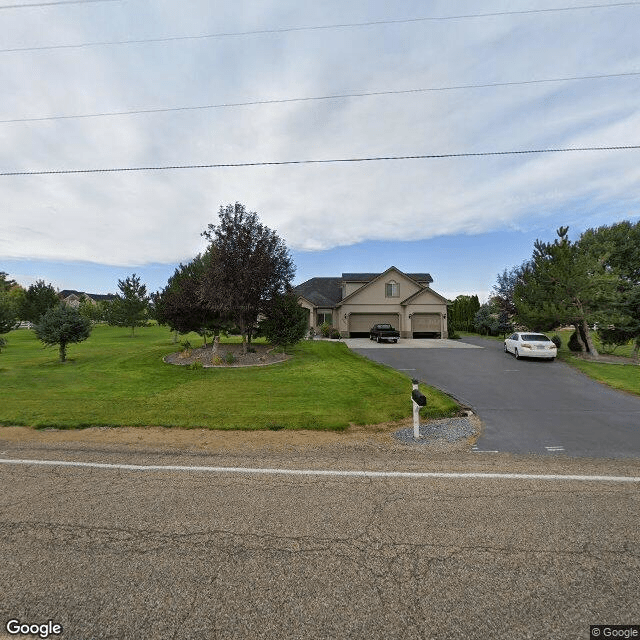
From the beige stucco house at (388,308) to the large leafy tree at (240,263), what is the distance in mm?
13727

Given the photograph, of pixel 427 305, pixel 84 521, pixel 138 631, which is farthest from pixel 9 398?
pixel 427 305

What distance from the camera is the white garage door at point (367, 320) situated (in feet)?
105

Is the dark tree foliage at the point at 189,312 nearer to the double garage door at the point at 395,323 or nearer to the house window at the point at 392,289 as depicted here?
the double garage door at the point at 395,323

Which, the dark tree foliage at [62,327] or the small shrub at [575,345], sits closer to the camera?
the dark tree foliage at [62,327]

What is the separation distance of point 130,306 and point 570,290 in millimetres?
37047

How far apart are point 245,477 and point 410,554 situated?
241cm

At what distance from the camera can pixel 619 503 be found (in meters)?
3.78

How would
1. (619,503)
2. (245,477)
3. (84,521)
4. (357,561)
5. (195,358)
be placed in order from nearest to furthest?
(357,561)
(84,521)
(619,503)
(245,477)
(195,358)

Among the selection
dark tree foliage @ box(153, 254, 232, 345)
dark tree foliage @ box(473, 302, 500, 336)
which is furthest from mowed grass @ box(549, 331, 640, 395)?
dark tree foliage @ box(153, 254, 232, 345)

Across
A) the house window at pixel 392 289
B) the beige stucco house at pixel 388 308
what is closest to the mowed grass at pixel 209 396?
the beige stucco house at pixel 388 308

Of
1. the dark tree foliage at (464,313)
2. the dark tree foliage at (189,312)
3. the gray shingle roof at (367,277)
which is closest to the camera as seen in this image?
the dark tree foliage at (189,312)

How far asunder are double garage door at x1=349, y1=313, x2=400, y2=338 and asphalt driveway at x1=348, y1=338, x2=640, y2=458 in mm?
14381

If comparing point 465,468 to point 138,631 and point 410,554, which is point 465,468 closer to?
point 410,554

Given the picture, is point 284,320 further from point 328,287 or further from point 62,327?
point 328,287
